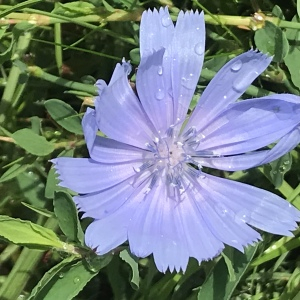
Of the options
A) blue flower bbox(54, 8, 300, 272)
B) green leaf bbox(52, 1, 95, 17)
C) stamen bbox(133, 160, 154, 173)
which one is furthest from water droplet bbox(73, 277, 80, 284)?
green leaf bbox(52, 1, 95, 17)

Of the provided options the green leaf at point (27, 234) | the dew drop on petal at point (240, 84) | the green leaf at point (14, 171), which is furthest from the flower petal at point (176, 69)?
the green leaf at point (14, 171)

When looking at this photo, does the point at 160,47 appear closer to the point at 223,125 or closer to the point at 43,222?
the point at 223,125

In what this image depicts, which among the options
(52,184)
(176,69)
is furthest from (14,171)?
(176,69)

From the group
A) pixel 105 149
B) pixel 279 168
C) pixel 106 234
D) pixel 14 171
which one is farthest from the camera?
pixel 14 171

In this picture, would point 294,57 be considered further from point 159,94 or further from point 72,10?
point 72,10

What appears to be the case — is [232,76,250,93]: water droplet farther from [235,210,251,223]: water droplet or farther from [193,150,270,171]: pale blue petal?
[235,210,251,223]: water droplet

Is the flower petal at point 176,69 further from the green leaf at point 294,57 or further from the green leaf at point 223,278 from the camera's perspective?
the green leaf at point 223,278
